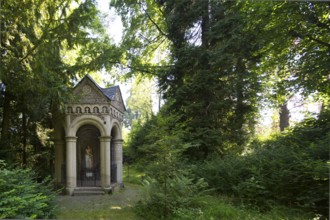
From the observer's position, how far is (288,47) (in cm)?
745

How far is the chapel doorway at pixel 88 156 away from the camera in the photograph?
11008 millimetres

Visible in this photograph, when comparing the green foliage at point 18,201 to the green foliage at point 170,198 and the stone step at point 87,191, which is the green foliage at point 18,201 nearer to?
the green foliage at point 170,198

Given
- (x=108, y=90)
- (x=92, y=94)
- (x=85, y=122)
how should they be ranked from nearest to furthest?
(x=92, y=94)
(x=85, y=122)
(x=108, y=90)

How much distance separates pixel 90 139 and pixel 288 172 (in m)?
8.30

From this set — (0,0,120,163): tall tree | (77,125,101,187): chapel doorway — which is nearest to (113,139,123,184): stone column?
(77,125,101,187): chapel doorway

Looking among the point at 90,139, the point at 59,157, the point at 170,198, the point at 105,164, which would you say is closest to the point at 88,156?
the point at 90,139

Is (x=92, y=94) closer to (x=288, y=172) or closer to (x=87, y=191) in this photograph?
(x=87, y=191)

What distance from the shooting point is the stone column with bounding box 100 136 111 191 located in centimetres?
963

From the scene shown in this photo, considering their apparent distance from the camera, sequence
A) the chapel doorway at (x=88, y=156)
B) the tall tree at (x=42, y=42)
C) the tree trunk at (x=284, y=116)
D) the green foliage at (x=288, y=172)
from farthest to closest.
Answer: the chapel doorway at (x=88, y=156) < the tree trunk at (x=284, y=116) < the tall tree at (x=42, y=42) < the green foliage at (x=288, y=172)

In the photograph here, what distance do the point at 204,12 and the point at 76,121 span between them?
601 centimetres

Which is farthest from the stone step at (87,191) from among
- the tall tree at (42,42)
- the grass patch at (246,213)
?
the grass patch at (246,213)

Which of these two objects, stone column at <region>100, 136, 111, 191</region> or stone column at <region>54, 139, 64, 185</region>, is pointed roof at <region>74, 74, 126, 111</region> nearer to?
stone column at <region>100, 136, 111, 191</region>

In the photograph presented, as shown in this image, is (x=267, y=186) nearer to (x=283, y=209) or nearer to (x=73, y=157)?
(x=283, y=209)

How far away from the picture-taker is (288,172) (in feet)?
17.0
